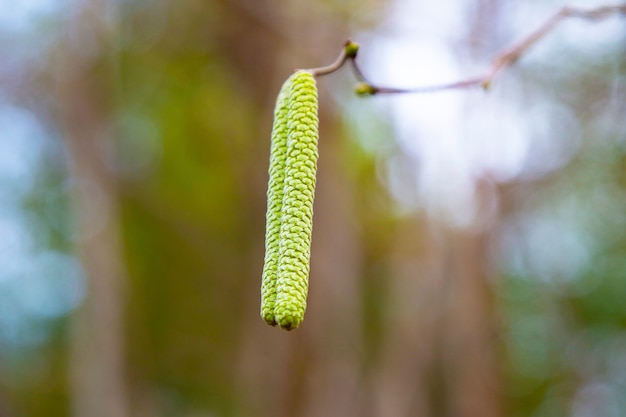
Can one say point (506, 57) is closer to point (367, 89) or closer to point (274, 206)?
point (367, 89)

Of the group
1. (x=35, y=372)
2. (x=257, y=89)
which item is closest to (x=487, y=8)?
(x=257, y=89)

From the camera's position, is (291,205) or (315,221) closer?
(291,205)

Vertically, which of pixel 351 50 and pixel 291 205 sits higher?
pixel 351 50

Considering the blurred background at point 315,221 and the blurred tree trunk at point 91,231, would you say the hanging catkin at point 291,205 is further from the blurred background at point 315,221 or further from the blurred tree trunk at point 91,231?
the blurred tree trunk at point 91,231

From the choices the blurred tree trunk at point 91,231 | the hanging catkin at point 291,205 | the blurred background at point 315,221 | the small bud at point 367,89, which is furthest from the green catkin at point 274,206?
the blurred tree trunk at point 91,231

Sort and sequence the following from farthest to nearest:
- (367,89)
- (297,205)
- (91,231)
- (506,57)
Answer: (91,231)
(506,57)
(367,89)
(297,205)

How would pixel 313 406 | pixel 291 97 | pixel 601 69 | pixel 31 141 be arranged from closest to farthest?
1. pixel 291 97
2. pixel 313 406
3. pixel 601 69
4. pixel 31 141

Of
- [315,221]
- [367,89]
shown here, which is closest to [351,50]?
[367,89]

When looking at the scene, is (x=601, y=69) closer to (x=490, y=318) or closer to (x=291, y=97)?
(x=490, y=318)
